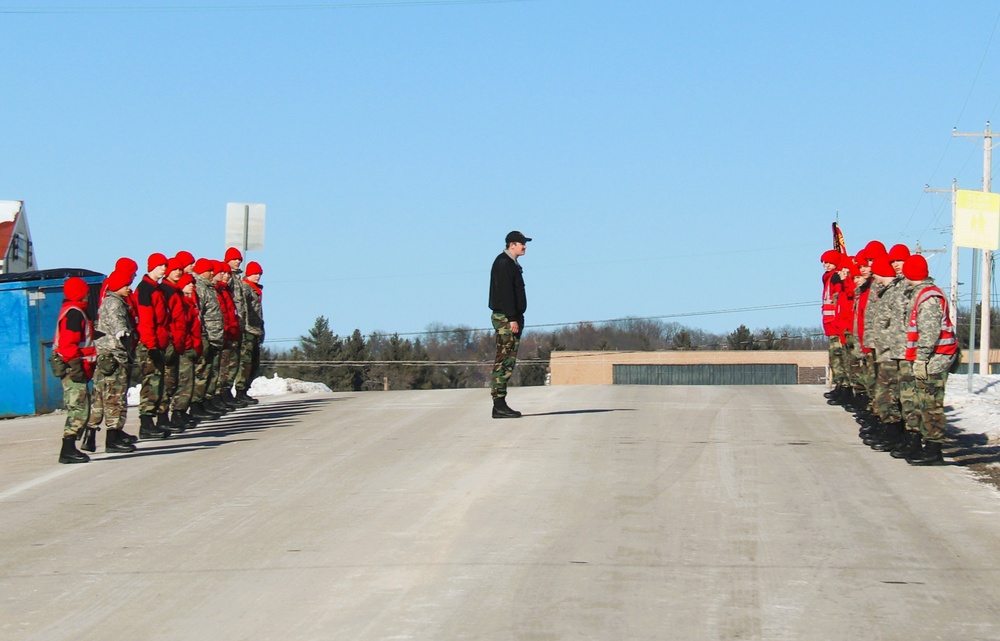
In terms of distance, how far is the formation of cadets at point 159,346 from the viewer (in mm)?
13227

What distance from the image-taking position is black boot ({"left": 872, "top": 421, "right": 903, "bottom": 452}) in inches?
518

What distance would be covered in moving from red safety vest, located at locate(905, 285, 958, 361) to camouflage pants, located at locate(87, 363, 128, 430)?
7866 mm

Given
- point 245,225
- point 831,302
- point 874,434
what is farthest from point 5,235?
point 874,434

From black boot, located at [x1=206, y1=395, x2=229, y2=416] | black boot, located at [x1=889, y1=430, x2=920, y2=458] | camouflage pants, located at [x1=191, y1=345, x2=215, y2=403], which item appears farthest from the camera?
black boot, located at [x1=206, y1=395, x2=229, y2=416]

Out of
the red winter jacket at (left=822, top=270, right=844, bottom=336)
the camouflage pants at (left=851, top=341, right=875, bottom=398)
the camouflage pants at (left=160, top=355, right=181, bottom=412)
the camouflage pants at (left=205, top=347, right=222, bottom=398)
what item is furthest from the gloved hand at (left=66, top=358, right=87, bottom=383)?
the red winter jacket at (left=822, top=270, right=844, bottom=336)

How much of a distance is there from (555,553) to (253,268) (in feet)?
41.2

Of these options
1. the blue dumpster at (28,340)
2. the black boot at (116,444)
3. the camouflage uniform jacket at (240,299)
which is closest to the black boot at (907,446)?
the black boot at (116,444)

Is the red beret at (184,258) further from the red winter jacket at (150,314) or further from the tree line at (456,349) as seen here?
the tree line at (456,349)

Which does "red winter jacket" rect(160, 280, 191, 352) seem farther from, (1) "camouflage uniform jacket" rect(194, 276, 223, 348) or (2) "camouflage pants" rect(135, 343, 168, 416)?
(1) "camouflage uniform jacket" rect(194, 276, 223, 348)

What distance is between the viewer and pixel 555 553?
802cm

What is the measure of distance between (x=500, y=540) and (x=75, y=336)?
6.46m

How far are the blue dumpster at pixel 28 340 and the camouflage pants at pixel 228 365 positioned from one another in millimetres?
5787

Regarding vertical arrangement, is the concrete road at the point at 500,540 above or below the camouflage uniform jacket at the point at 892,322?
below

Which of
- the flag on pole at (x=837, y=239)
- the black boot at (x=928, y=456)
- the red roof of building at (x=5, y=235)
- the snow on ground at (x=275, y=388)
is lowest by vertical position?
the black boot at (x=928, y=456)
